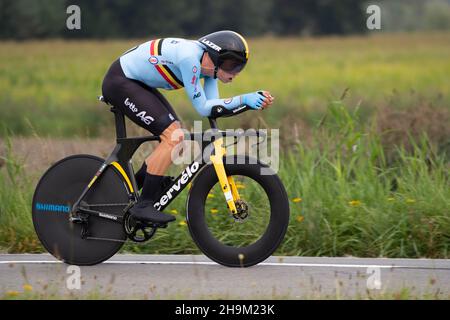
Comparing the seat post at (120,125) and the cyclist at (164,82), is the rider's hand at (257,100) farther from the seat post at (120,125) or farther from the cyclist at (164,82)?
the seat post at (120,125)

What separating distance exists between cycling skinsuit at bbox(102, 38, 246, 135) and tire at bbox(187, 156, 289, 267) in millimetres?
456

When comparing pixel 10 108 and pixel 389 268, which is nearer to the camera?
pixel 389 268

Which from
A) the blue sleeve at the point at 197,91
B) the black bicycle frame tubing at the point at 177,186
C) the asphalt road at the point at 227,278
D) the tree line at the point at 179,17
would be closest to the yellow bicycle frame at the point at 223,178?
the black bicycle frame tubing at the point at 177,186

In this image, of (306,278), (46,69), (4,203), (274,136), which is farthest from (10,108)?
(306,278)

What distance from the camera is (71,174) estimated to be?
7.45 metres

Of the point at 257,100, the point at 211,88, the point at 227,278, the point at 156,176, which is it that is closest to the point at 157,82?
the point at 211,88

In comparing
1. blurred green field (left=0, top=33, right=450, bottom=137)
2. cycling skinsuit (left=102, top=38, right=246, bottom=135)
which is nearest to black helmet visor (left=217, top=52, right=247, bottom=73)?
cycling skinsuit (left=102, top=38, right=246, bottom=135)

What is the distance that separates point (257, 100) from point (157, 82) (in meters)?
0.86

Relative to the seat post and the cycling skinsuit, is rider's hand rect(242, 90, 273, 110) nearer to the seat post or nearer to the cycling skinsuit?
the cycling skinsuit

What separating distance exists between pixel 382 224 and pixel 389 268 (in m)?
1.06

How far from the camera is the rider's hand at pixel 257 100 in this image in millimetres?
6746

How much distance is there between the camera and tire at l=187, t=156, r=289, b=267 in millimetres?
6961

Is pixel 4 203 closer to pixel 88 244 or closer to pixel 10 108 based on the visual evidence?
pixel 88 244

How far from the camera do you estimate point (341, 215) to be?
8.44 m
